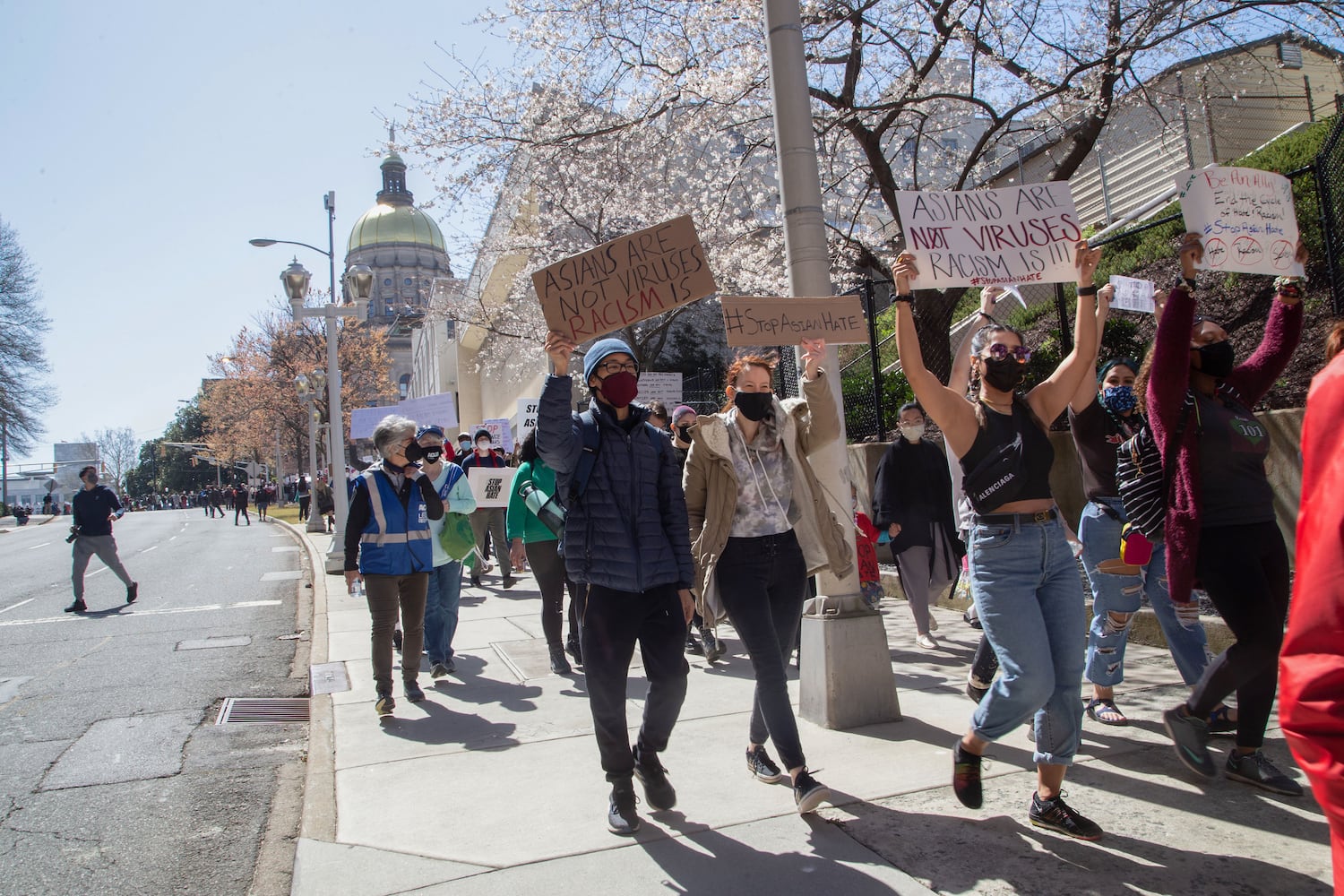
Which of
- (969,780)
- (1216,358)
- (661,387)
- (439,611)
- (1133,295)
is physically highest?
(661,387)

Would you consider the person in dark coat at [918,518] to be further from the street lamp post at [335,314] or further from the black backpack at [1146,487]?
the street lamp post at [335,314]

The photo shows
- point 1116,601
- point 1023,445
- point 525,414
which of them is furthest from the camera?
point 525,414

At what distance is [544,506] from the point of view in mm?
6219

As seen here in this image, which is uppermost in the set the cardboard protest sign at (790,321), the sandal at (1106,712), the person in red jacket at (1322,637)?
the cardboard protest sign at (790,321)

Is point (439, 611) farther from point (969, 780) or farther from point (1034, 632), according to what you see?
point (1034, 632)

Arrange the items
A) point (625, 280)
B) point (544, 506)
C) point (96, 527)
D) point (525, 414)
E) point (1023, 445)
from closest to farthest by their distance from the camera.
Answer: point (1023, 445), point (625, 280), point (544, 506), point (96, 527), point (525, 414)

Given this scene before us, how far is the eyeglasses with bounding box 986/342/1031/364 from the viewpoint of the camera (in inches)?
139

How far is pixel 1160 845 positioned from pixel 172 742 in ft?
17.7

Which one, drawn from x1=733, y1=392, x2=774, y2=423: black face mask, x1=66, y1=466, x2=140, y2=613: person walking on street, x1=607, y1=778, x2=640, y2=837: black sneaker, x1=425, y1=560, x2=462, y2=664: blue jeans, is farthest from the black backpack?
x1=66, y1=466, x2=140, y2=613: person walking on street

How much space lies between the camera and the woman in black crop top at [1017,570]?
3.33 m

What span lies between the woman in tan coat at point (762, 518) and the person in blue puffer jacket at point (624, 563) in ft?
0.63

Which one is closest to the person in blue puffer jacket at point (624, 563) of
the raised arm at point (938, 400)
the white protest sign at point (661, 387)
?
the raised arm at point (938, 400)

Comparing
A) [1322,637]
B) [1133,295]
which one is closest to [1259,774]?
[1322,637]

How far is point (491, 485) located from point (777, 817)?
672 cm
